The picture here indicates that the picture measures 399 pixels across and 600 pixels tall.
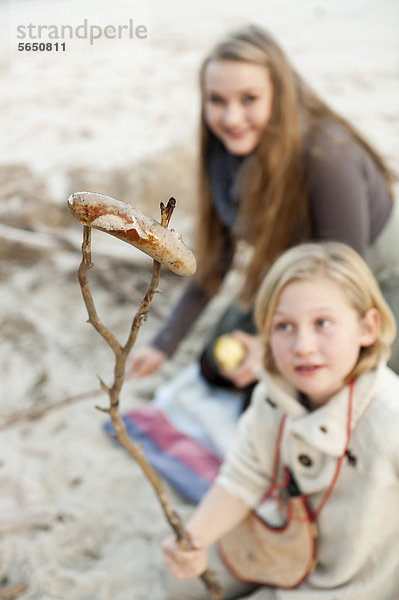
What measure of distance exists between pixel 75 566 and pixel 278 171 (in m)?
1.07

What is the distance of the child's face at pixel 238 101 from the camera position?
1556mm

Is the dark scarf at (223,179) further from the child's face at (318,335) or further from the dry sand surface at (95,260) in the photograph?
the child's face at (318,335)

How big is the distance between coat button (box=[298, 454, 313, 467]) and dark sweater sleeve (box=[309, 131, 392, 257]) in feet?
2.12

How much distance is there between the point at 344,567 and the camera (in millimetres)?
1064

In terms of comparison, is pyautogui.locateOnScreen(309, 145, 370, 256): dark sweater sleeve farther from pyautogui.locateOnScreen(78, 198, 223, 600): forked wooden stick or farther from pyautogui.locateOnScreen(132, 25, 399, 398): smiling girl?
pyautogui.locateOnScreen(78, 198, 223, 600): forked wooden stick

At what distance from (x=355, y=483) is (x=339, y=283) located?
0.34 m

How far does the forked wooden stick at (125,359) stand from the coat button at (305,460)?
0.79 feet

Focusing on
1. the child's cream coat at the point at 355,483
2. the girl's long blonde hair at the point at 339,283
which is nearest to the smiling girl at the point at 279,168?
the girl's long blonde hair at the point at 339,283

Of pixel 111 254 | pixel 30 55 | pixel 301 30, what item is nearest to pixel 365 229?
pixel 111 254

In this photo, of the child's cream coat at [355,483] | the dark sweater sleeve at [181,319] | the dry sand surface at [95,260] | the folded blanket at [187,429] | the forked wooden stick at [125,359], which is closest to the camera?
the forked wooden stick at [125,359]

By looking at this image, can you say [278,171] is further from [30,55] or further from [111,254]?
[30,55]

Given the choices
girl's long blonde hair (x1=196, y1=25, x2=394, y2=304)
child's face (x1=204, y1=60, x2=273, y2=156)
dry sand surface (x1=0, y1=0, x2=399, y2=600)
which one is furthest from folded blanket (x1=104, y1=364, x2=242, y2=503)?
child's face (x1=204, y1=60, x2=273, y2=156)

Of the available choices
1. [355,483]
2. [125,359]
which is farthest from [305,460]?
[125,359]

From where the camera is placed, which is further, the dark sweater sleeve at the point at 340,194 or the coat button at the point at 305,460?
the dark sweater sleeve at the point at 340,194
